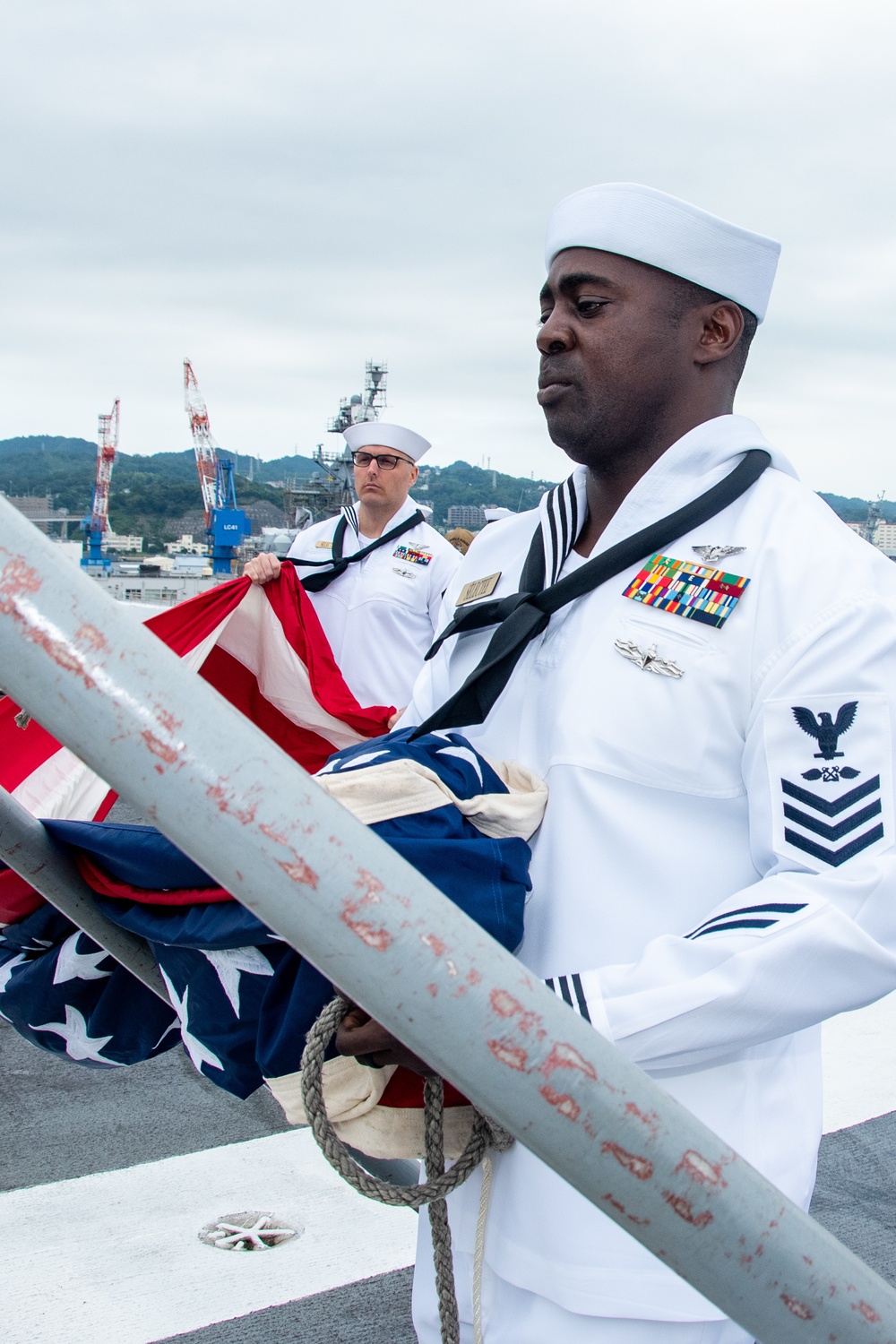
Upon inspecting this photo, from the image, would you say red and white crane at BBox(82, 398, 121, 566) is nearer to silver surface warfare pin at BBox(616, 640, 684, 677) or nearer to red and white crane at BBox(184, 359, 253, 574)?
red and white crane at BBox(184, 359, 253, 574)

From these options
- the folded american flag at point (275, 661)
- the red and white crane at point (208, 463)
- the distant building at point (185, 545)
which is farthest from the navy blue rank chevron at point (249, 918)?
the distant building at point (185, 545)

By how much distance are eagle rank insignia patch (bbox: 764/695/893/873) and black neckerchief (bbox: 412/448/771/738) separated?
0.34 meters

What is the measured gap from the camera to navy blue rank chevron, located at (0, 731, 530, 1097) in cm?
122

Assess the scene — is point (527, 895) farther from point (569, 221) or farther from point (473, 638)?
point (569, 221)

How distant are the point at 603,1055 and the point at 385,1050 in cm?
56

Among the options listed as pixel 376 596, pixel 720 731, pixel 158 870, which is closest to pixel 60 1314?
pixel 158 870

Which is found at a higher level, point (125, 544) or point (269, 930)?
point (269, 930)

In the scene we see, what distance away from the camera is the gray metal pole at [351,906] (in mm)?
585

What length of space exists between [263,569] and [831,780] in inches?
131

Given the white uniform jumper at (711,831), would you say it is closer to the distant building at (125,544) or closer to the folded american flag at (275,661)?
the folded american flag at (275,661)

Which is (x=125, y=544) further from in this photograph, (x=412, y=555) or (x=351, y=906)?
(x=351, y=906)

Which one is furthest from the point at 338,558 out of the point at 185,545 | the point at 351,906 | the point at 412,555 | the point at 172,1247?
the point at 185,545

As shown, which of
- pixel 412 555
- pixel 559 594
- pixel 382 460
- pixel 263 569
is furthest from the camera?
pixel 382 460

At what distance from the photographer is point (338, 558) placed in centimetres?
547
